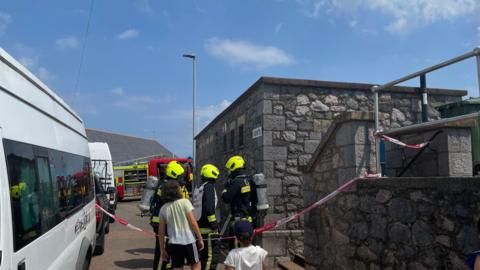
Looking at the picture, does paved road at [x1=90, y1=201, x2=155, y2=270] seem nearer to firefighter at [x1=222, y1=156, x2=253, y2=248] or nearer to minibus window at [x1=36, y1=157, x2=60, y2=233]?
firefighter at [x1=222, y1=156, x2=253, y2=248]

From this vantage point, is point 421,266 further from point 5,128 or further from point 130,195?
point 130,195

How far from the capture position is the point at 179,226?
5.11 m

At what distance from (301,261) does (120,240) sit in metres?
5.91

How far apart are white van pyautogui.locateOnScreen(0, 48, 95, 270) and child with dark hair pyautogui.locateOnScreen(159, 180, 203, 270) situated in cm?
104

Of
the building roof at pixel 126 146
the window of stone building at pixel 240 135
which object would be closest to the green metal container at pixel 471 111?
the window of stone building at pixel 240 135

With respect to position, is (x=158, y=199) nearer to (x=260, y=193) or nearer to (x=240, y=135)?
(x=260, y=193)

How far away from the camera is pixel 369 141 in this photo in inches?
219

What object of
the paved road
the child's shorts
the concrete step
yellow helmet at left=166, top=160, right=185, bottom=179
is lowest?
the paved road

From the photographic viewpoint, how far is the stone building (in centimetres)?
907

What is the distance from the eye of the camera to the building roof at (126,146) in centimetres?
5478

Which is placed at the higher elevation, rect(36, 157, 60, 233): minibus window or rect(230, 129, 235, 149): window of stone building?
rect(230, 129, 235, 149): window of stone building

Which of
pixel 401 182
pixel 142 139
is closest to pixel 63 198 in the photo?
pixel 401 182

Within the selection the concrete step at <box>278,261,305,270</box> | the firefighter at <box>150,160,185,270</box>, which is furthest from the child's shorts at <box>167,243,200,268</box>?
the concrete step at <box>278,261,305,270</box>

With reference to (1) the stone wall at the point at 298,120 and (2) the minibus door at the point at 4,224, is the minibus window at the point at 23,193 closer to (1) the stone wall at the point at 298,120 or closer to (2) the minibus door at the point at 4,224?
(2) the minibus door at the point at 4,224
